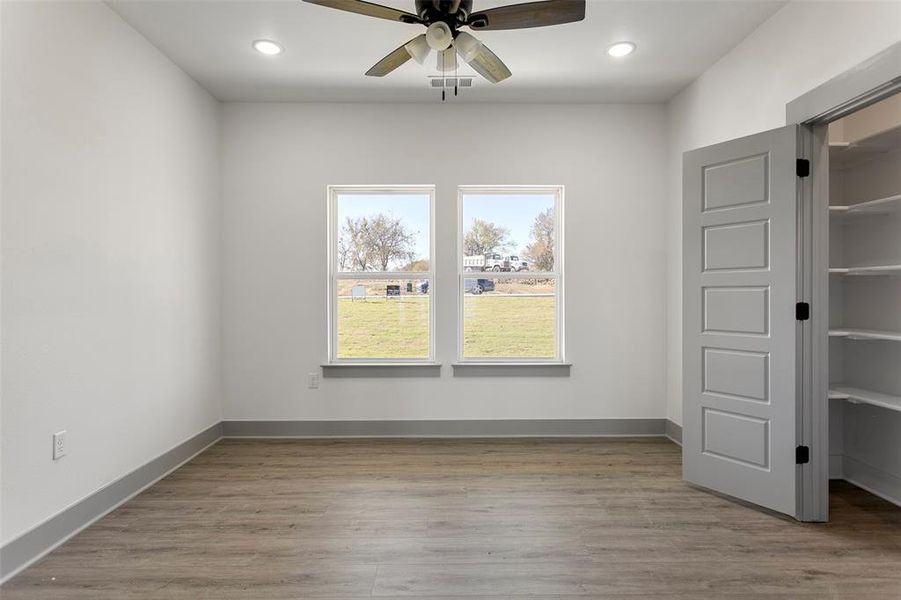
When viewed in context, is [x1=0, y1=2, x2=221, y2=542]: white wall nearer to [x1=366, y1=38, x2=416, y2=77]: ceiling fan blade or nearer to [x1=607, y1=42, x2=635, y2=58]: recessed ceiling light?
[x1=366, y1=38, x2=416, y2=77]: ceiling fan blade

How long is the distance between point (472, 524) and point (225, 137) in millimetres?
3758

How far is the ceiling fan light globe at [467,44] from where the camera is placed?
7.43 ft

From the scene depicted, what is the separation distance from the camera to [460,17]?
224 centimetres

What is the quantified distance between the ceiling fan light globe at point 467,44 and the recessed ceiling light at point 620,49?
1302 millimetres

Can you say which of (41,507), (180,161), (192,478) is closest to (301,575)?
(41,507)

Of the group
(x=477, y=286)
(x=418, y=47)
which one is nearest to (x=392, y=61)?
(x=418, y=47)

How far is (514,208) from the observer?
13.8 ft

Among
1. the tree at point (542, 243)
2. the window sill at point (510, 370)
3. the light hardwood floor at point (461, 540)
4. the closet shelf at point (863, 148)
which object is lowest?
the light hardwood floor at point (461, 540)

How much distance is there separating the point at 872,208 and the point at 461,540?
3.04 m

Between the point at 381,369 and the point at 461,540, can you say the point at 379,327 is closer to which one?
the point at 381,369

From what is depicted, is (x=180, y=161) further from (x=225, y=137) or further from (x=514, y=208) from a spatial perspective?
(x=514, y=208)

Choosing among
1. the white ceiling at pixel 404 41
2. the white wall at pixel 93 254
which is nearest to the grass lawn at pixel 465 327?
the white wall at pixel 93 254

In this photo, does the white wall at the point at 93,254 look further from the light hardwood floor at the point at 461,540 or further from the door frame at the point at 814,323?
the door frame at the point at 814,323

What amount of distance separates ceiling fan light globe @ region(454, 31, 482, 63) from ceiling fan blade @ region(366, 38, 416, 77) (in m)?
0.28
